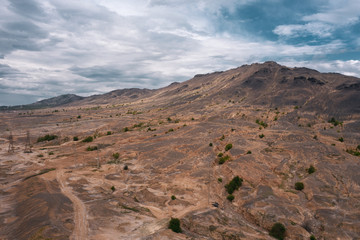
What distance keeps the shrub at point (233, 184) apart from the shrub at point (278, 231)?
706 cm

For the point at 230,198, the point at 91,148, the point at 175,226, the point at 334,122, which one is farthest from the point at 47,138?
the point at 334,122

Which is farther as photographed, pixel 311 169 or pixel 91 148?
pixel 91 148

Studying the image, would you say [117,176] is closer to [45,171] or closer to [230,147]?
[45,171]

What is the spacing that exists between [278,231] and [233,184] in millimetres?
7964

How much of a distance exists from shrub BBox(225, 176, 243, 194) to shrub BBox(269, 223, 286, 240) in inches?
278

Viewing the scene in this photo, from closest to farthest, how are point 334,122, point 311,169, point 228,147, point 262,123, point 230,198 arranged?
point 230,198, point 311,169, point 228,147, point 334,122, point 262,123

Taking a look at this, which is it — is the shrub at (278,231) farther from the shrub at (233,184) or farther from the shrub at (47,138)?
the shrub at (47,138)

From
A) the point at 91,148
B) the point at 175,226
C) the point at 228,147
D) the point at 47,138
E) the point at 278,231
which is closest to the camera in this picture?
the point at 175,226

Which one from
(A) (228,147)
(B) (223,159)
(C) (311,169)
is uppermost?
(A) (228,147)

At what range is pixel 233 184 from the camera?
25.5 m

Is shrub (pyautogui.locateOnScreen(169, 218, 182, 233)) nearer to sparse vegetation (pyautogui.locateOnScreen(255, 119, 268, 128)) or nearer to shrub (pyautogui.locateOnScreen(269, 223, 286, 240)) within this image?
shrub (pyautogui.locateOnScreen(269, 223, 286, 240))

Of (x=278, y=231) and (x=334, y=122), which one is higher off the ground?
(x=334, y=122)

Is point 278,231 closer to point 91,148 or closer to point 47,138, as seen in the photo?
point 91,148

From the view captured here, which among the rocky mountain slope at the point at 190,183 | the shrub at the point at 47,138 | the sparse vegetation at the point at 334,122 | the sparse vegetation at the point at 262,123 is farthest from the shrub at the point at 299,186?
the shrub at the point at 47,138
